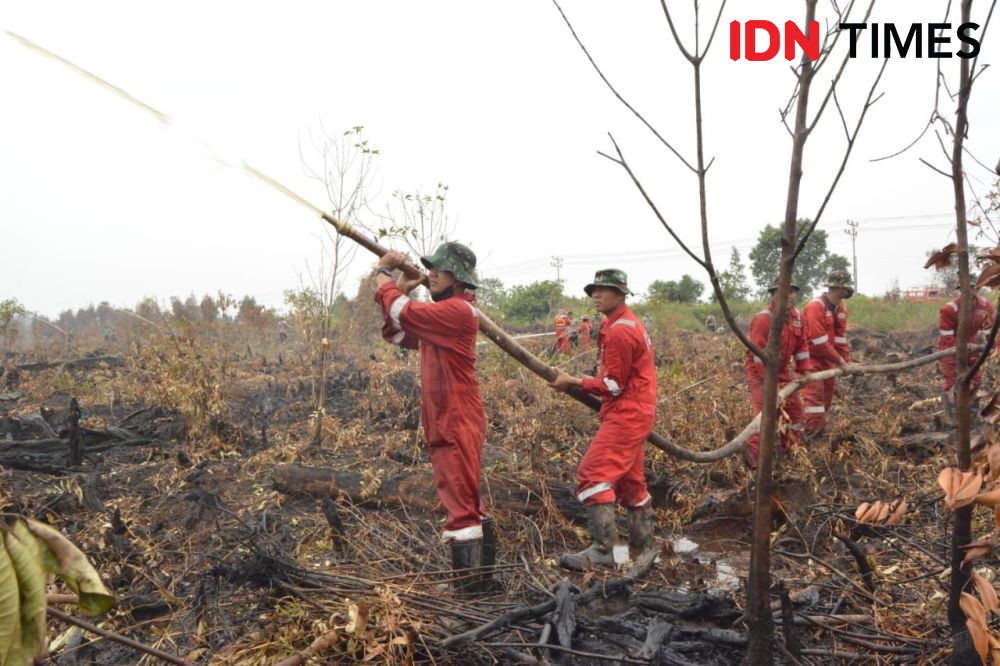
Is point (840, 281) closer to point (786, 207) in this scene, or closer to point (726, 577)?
point (726, 577)

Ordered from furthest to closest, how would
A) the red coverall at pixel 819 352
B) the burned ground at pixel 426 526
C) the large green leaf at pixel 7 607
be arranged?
the red coverall at pixel 819 352
the burned ground at pixel 426 526
the large green leaf at pixel 7 607

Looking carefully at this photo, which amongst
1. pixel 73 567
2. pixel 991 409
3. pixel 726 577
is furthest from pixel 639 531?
pixel 73 567

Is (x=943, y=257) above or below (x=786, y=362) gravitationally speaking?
above

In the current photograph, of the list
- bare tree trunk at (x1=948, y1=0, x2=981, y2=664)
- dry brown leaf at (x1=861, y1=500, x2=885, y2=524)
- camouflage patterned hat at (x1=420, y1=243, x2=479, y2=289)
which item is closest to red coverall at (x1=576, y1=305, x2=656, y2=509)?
camouflage patterned hat at (x1=420, y1=243, x2=479, y2=289)

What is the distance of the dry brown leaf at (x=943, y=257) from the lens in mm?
2104

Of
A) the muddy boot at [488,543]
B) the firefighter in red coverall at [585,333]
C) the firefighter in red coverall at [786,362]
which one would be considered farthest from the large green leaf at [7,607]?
the firefighter in red coverall at [585,333]

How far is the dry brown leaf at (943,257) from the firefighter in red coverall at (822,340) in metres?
5.02

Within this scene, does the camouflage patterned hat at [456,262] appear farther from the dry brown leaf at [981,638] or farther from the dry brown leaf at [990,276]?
the dry brown leaf at [981,638]

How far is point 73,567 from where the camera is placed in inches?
39.0

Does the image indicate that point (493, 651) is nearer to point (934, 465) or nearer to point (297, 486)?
point (297, 486)

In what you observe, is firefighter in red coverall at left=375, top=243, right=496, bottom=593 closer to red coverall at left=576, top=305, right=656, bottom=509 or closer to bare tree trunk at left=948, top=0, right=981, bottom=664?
red coverall at left=576, top=305, right=656, bottom=509

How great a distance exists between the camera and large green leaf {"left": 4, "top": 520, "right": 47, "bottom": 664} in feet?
3.01

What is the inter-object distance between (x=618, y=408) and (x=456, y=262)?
148 cm

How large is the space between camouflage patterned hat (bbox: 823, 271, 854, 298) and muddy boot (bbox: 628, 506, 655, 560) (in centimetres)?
390
